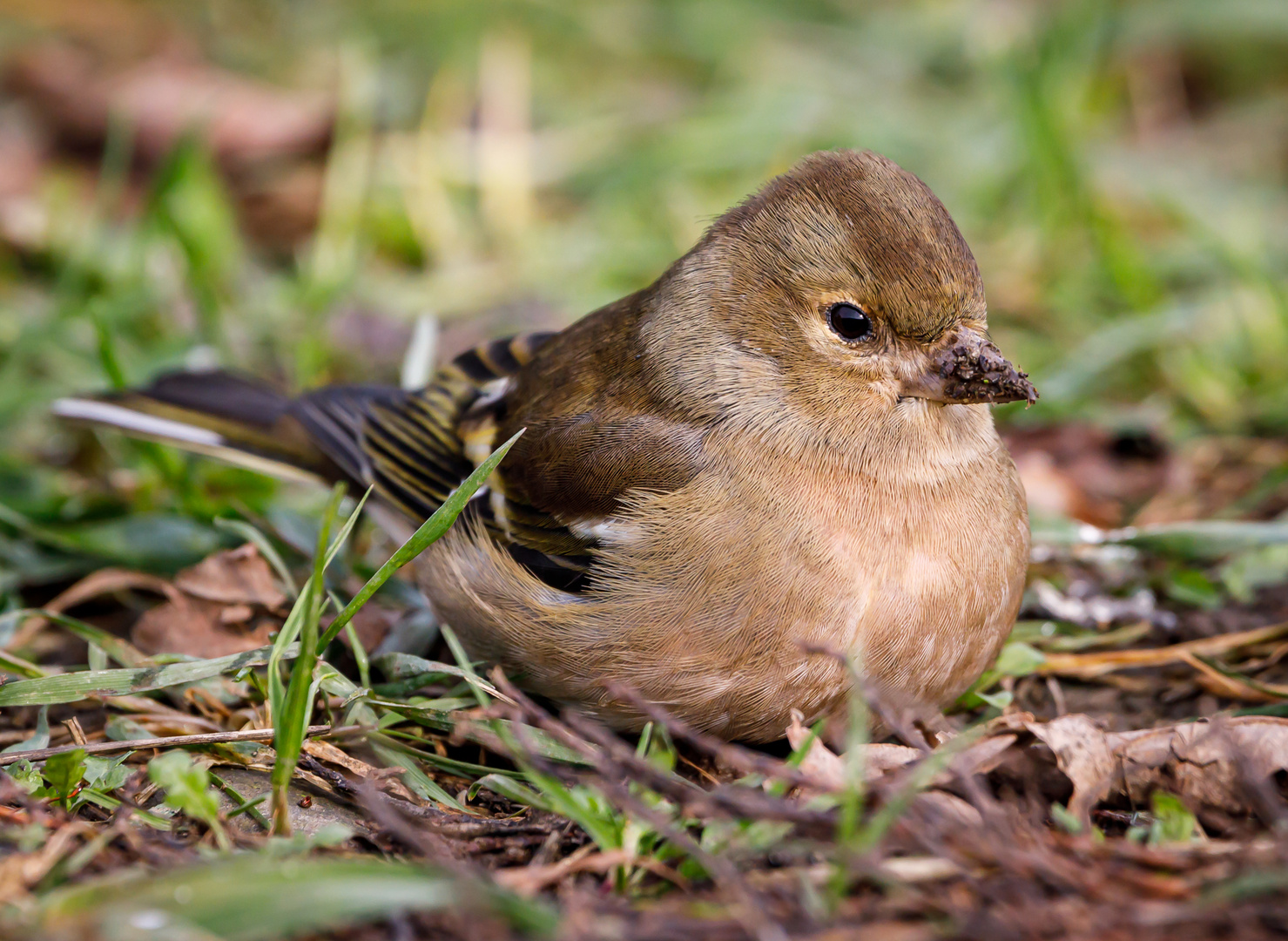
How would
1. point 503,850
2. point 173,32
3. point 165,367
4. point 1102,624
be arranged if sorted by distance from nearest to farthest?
point 503,850 < point 1102,624 < point 165,367 < point 173,32

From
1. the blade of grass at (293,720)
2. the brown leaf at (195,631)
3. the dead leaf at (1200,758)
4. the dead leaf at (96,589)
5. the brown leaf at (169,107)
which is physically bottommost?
the dead leaf at (96,589)

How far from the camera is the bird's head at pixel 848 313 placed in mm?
3203

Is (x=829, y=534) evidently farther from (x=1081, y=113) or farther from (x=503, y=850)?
(x=1081, y=113)

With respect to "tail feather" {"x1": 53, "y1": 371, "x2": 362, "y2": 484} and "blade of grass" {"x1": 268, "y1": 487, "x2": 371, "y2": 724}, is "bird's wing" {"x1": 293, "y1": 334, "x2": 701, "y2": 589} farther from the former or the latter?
"blade of grass" {"x1": 268, "y1": 487, "x2": 371, "y2": 724}

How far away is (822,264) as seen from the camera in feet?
10.9

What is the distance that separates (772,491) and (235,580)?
168 centimetres

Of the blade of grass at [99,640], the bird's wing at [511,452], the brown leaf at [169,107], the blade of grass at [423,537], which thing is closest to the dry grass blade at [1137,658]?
the bird's wing at [511,452]

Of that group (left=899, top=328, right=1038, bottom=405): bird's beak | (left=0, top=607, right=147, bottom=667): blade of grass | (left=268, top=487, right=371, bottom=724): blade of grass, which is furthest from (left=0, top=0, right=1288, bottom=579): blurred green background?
(left=899, top=328, right=1038, bottom=405): bird's beak

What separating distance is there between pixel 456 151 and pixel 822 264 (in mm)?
4384

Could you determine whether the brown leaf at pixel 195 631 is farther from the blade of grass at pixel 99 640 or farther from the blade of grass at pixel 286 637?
the blade of grass at pixel 286 637

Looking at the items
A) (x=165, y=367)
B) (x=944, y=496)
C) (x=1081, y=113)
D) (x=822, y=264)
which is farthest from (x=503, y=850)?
(x=1081, y=113)

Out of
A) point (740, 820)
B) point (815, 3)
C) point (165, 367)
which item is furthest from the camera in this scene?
point (815, 3)

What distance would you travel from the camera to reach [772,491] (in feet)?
10.5

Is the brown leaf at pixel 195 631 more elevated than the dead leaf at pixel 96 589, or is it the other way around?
the brown leaf at pixel 195 631
